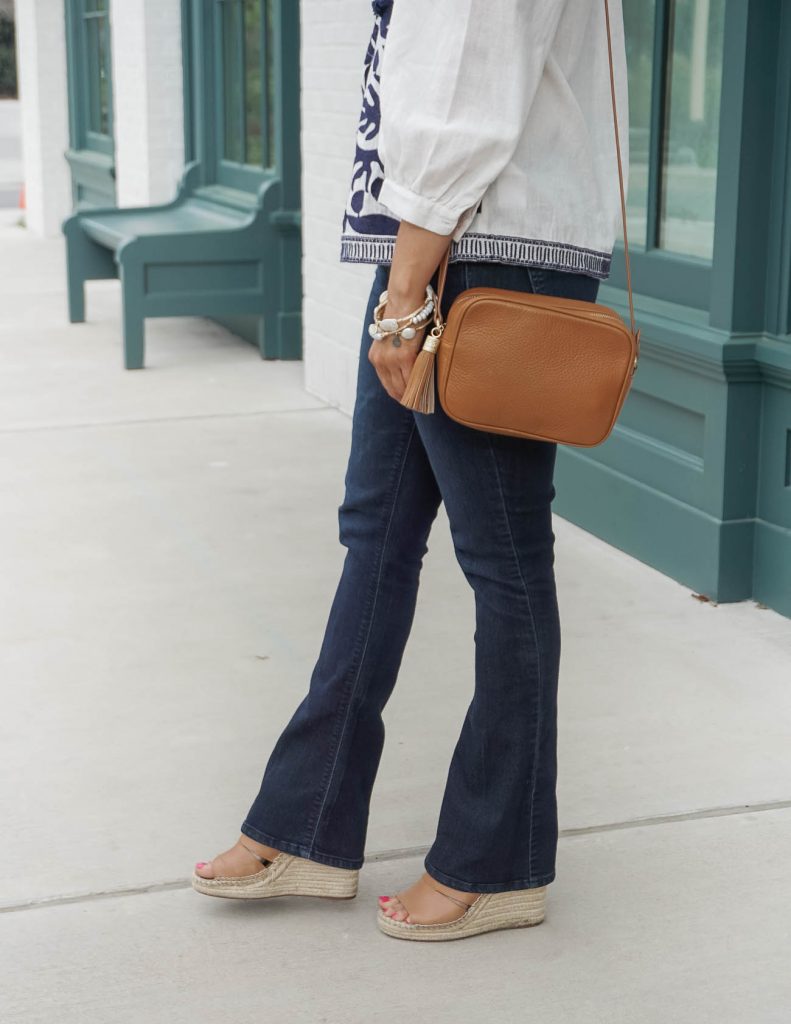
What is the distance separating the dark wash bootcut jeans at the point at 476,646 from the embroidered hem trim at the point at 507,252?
0.08 feet

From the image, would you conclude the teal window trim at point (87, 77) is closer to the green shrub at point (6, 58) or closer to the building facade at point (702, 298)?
the building facade at point (702, 298)

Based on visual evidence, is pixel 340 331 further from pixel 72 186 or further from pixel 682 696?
pixel 72 186

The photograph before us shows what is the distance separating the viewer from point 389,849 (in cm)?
259

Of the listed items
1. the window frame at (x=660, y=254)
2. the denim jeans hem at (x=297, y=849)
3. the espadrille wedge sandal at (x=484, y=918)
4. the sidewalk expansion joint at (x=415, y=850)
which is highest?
the window frame at (x=660, y=254)

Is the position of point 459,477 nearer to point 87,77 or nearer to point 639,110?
point 639,110

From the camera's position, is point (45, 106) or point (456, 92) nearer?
point (456, 92)

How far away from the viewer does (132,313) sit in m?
7.14

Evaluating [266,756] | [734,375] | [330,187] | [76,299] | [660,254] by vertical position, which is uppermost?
[330,187]

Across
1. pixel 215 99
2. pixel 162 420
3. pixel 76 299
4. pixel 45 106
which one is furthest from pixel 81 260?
pixel 45 106

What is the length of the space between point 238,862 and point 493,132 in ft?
3.92

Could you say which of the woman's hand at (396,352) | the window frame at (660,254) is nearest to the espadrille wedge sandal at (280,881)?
the woman's hand at (396,352)

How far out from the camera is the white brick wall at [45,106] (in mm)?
13102

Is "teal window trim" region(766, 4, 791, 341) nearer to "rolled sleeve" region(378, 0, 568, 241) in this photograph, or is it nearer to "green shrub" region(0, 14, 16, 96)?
"rolled sleeve" region(378, 0, 568, 241)

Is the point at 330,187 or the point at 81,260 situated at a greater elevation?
the point at 330,187
